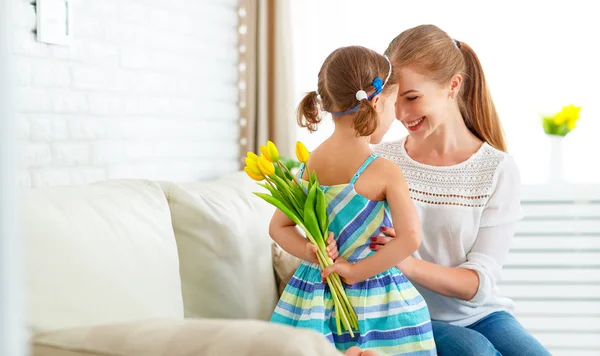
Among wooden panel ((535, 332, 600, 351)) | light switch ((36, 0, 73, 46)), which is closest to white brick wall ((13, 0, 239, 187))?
light switch ((36, 0, 73, 46))

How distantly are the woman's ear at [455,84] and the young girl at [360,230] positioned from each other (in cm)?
33

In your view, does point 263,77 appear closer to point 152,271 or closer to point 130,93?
point 130,93

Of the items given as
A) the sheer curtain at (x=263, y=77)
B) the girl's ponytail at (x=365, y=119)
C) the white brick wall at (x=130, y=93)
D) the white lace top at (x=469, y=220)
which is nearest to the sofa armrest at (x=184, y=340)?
the girl's ponytail at (x=365, y=119)

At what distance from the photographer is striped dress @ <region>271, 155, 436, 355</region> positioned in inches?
63.7

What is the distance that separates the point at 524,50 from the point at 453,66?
68.2 inches

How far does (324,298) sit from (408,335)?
20cm

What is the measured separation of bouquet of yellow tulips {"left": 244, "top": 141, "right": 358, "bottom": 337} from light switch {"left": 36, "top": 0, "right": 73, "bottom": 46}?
28.4 inches

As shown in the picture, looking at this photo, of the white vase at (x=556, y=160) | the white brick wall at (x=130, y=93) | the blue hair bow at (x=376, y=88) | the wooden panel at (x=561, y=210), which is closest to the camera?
the blue hair bow at (x=376, y=88)

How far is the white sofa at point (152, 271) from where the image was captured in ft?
3.59

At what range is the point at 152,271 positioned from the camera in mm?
1572

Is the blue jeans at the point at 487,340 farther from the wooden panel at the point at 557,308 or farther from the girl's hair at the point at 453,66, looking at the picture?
the wooden panel at the point at 557,308

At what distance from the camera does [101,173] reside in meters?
2.19

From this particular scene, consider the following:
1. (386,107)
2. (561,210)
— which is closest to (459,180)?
(386,107)

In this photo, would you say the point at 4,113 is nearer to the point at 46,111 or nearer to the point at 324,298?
the point at 324,298
